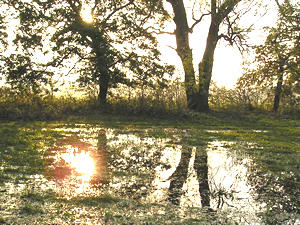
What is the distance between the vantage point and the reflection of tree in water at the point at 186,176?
14.9ft

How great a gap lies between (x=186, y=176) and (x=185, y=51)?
1219cm

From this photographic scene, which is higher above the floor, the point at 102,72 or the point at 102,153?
the point at 102,72

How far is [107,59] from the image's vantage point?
1352 centimetres

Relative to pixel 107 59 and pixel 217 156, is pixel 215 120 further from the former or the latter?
pixel 217 156

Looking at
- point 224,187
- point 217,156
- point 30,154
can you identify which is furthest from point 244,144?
point 30,154

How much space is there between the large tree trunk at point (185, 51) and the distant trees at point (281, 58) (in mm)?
3455

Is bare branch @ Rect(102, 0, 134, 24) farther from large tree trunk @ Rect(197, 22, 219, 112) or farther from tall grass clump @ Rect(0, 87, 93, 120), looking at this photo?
large tree trunk @ Rect(197, 22, 219, 112)

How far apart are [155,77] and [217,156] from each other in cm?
793

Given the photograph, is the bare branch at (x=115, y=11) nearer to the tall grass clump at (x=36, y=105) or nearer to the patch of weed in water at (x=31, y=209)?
the tall grass clump at (x=36, y=105)

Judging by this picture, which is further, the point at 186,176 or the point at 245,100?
the point at 245,100

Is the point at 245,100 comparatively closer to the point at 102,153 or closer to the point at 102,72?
the point at 102,72

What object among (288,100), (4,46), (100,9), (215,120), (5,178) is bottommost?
(5,178)

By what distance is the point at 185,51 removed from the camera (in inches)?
667

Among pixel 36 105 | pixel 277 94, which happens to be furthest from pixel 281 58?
pixel 36 105
